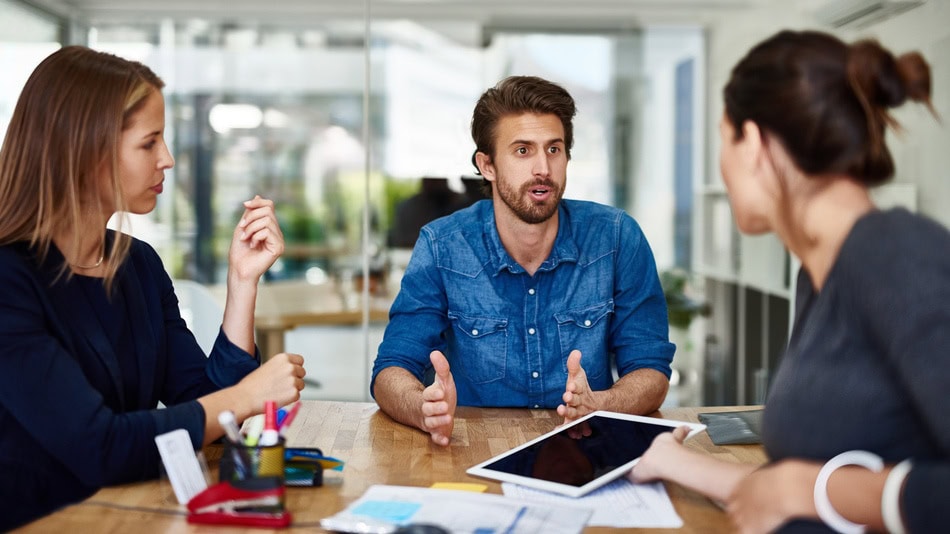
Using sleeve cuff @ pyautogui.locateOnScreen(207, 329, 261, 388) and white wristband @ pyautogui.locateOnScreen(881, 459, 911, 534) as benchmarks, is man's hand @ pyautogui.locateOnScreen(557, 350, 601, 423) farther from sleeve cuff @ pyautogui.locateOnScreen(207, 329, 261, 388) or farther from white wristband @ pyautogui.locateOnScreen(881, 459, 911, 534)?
white wristband @ pyautogui.locateOnScreen(881, 459, 911, 534)

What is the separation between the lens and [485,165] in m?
2.84

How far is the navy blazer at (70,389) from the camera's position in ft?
5.31

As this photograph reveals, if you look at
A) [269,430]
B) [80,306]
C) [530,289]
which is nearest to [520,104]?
[530,289]

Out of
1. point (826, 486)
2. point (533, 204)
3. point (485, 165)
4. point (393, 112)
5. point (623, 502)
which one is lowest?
point (623, 502)

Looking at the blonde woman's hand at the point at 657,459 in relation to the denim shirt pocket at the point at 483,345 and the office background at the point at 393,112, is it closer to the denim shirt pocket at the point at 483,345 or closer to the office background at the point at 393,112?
the denim shirt pocket at the point at 483,345

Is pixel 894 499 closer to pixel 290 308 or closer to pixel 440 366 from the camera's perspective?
pixel 440 366

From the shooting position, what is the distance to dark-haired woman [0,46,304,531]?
163cm

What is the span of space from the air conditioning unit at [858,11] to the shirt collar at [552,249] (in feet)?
6.68

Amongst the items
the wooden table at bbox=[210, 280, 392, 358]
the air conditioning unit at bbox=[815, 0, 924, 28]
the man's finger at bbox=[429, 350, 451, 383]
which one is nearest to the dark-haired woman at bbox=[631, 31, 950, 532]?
the man's finger at bbox=[429, 350, 451, 383]

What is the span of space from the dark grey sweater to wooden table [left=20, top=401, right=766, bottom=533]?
0.23 metres

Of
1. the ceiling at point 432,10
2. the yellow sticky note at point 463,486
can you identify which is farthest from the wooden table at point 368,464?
the ceiling at point 432,10

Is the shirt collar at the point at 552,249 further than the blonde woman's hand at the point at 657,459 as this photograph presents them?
Yes

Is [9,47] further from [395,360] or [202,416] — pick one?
[202,416]

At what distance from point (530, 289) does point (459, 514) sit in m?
1.25
